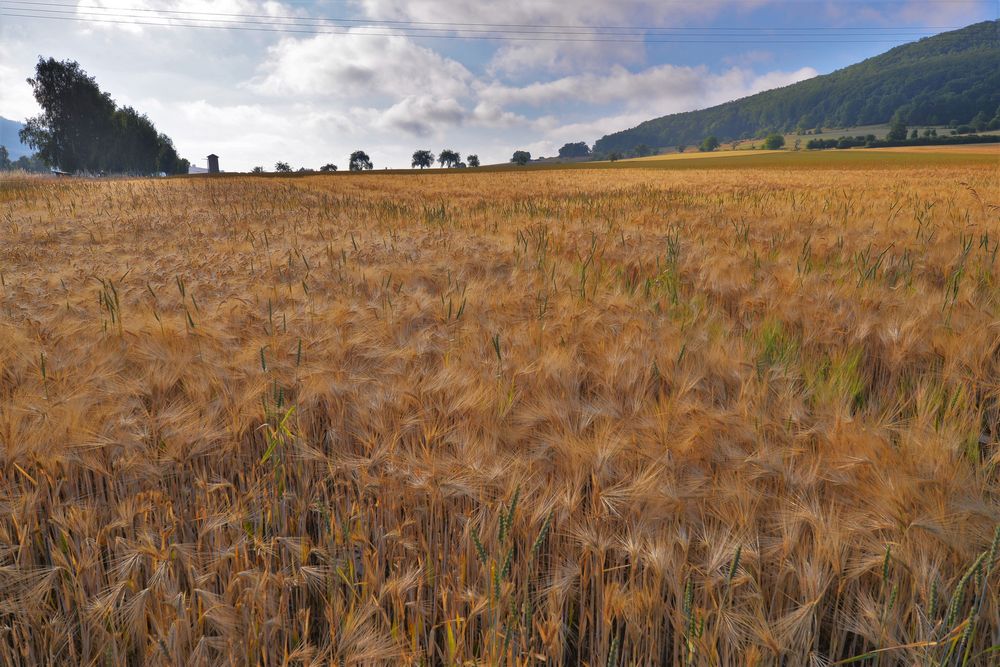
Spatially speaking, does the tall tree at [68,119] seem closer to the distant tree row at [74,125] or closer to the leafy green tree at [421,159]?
the distant tree row at [74,125]

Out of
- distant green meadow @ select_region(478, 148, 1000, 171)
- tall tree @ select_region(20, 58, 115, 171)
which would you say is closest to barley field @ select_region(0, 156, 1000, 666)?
distant green meadow @ select_region(478, 148, 1000, 171)

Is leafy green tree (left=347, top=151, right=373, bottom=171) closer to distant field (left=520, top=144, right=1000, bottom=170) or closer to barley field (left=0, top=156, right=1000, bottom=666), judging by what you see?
distant field (left=520, top=144, right=1000, bottom=170)

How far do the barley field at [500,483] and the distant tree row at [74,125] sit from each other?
80273 millimetres

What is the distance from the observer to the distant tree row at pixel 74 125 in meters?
58.6

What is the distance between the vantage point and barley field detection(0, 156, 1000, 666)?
109cm

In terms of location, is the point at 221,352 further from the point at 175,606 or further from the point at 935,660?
the point at 935,660

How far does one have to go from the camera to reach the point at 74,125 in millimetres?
60438

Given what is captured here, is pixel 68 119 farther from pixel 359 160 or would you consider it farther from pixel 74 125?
pixel 359 160

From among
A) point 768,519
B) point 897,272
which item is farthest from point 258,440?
point 897,272

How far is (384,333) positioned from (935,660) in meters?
2.18

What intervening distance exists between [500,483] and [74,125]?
83.4 m

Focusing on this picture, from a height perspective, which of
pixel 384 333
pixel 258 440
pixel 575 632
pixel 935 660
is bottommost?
pixel 575 632

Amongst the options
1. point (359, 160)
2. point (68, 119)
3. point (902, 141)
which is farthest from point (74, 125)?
point (902, 141)

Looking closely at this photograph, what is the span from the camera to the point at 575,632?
1311 mm
